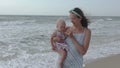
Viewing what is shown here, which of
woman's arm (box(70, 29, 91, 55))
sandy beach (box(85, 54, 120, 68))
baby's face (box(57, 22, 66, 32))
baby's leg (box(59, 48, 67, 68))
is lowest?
sandy beach (box(85, 54, 120, 68))

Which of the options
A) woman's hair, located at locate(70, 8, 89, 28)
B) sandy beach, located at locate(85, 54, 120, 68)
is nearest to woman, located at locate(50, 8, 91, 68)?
woman's hair, located at locate(70, 8, 89, 28)

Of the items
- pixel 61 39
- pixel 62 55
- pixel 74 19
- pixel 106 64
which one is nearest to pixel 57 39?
pixel 61 39

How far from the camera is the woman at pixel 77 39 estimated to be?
292 cm

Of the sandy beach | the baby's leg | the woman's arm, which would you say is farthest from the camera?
the sandy beach

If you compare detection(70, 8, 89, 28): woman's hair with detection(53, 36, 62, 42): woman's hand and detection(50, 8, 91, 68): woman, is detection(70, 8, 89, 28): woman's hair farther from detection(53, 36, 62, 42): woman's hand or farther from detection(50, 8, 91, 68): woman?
detection(53, 36, 62, 42): woman's hand

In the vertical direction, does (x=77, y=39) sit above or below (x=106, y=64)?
above

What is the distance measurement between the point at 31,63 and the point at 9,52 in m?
2.37

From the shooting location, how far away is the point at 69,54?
297 centimetres

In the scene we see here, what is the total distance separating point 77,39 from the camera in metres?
2.95

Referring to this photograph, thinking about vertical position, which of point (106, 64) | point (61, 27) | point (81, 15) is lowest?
point (106, 64)

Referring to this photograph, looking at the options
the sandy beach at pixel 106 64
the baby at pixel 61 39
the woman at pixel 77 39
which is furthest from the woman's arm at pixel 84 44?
the sandy beach at pixel 106 64

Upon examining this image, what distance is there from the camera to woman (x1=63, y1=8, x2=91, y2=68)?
292cm

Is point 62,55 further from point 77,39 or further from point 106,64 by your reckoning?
point 106,64

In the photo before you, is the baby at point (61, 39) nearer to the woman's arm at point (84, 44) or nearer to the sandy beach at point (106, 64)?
the woman's arm at point (84, 44)
